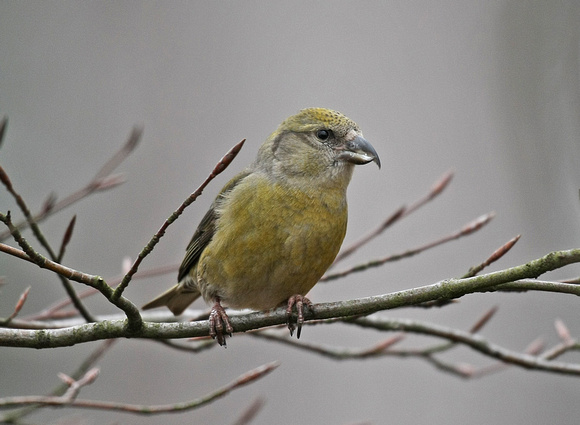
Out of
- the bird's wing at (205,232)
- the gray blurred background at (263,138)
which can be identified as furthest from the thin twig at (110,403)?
the gray blurred background at (263,138)

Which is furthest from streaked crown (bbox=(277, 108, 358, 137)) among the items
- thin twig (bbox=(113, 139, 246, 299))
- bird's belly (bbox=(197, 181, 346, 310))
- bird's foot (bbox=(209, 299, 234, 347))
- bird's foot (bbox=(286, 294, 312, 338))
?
thin twig (bbox=(113, 139, 246, 299))

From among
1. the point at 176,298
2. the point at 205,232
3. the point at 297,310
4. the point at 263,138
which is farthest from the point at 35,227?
the point at 263,138

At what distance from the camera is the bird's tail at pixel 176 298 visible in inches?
164

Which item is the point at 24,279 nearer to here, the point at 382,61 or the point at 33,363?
the point at 33,363

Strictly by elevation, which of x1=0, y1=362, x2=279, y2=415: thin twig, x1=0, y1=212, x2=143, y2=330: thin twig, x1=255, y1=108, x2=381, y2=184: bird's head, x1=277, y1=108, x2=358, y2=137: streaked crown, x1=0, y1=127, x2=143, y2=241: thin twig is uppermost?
x1=277, y1=108, x2=358, y2=137: streaked crown

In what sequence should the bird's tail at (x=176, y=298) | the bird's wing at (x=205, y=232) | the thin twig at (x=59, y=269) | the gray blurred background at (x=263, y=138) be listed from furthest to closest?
the gray blurred background at (x=263, y=138) < the bird's tail at (x=176, y=298) < the bird's wing at (x=205, y=232) < the thin twig at (x=59, y=269)

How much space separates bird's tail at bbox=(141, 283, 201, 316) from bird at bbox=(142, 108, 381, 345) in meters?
0.01

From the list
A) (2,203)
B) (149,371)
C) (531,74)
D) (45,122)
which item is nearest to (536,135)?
(531,74)

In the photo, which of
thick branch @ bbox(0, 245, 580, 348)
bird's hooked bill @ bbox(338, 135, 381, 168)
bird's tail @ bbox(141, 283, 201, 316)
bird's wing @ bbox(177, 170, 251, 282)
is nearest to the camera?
thick branch @ bbox(0, 245, 580, 348)

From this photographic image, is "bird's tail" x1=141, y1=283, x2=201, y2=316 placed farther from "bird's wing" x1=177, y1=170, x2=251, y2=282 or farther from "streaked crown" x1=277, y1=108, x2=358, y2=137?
"streaked crown" x1=277, y1=108, x2=358, y2=137

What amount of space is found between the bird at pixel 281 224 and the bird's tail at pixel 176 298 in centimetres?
1

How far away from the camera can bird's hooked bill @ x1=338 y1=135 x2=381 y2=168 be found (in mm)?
3777

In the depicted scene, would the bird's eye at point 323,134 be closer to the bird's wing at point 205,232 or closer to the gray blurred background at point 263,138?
the bird's wing at point 205,232

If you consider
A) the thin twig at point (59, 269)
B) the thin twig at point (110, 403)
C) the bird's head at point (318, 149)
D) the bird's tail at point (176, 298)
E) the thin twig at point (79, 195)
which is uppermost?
the bird's head at point (318, 149)
